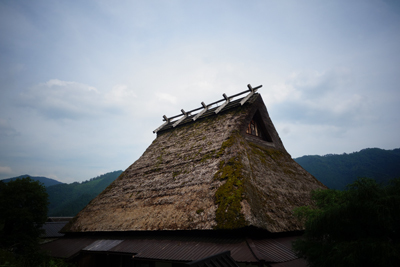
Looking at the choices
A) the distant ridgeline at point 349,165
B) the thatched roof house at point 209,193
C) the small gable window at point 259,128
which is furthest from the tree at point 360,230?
the distant ridgeline at point 349,165

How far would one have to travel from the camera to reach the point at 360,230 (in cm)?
326

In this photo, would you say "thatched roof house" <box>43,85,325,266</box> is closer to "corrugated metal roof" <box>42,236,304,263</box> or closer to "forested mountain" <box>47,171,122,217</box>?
"corrugated metal roof" <box>42,236,304,263</box>

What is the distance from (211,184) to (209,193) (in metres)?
0.35

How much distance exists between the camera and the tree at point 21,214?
8.07 metres

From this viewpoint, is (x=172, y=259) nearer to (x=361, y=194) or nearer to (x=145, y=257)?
(x=145, y=257)

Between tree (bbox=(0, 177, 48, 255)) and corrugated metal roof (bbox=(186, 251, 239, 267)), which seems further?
tree (bbox=(0, 177, 48, 255))

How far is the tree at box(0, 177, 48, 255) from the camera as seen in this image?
8.07 metres

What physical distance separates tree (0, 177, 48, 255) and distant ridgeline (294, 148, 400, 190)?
48.5 m

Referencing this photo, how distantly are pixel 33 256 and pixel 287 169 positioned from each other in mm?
10541

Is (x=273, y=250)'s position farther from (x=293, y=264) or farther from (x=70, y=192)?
(x=70, y=192)

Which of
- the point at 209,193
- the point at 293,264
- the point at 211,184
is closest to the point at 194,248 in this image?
the point at 209,193

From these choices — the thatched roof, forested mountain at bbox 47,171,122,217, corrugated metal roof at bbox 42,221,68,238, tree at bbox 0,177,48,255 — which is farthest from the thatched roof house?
forested mountain at bbox 47,171,122,217

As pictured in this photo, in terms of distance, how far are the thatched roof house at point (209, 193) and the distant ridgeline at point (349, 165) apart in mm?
42820

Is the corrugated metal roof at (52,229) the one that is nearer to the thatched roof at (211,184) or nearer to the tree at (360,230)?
the thatched roof at (211,184)
